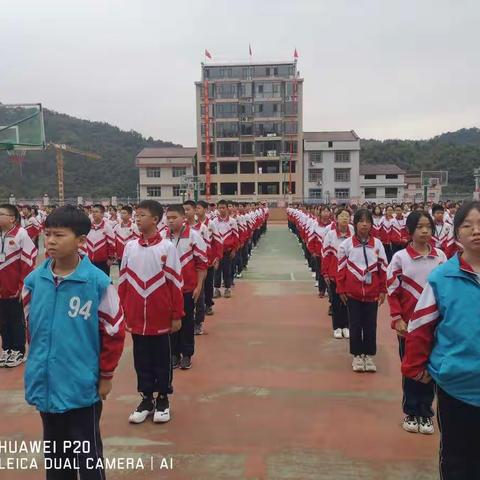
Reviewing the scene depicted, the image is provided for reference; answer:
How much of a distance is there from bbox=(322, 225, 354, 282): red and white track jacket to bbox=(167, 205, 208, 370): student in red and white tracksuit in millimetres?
1896

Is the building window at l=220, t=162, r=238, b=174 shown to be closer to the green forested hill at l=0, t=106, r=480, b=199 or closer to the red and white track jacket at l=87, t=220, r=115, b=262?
the green forested hill at l=0, t=106, r=480, b=199

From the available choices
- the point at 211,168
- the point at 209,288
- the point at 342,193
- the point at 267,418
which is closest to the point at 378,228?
the point at 209,288

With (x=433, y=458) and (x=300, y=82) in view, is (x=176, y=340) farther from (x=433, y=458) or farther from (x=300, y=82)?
(x=300, y=82)

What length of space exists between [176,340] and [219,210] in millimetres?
4512

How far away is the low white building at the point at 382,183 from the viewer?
5044 centimetres

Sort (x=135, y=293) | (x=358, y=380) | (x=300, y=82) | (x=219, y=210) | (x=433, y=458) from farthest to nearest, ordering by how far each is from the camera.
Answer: (x=300, y=82) < (x=219, y=210) < (x=358, y=380) < (x=135, y=293) < (x=433, y=458)

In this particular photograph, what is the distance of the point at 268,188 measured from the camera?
168 ft

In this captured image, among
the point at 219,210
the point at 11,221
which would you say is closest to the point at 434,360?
the point at 11,221

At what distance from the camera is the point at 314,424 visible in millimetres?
3689

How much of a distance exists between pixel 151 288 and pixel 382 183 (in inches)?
1948

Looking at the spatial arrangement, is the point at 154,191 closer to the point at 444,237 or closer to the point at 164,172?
the point at 164,172

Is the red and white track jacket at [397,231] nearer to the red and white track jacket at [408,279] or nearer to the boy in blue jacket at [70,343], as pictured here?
the red and white track jacket at [408,279]

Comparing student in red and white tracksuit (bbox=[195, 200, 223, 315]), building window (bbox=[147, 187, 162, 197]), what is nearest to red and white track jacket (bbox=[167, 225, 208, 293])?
Result: student in red and white tracksuit (bbox=[195, 200, 223, 315])

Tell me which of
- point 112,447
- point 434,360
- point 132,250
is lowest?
point 112,447
